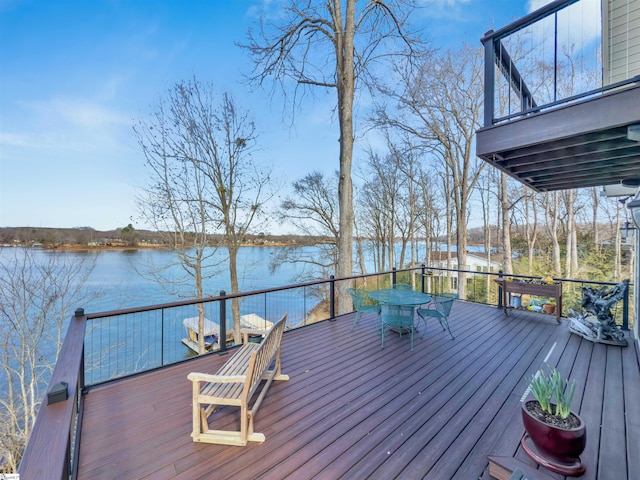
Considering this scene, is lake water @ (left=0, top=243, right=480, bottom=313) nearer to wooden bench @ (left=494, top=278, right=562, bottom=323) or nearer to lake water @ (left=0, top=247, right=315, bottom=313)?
lake water @ (left=0, top=247, right=315, bottom=313)

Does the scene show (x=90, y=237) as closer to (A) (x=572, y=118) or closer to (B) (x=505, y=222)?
(A) (x=572, y=118)

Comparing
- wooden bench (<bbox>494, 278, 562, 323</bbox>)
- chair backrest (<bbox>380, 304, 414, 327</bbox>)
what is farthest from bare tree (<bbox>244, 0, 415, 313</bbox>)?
wooden bench (<bbox>494, 278, 562, 323</bbox>)

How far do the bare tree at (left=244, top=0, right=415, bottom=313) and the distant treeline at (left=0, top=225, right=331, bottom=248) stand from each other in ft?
17.5

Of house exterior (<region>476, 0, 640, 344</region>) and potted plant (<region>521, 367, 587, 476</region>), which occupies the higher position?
house exterior (<region>476, 0, 640, 344</region>)

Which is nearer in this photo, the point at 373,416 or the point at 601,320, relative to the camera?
the point at 373,416

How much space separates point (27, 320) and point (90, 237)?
2717 mm

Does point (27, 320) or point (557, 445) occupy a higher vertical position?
point (557, 445)

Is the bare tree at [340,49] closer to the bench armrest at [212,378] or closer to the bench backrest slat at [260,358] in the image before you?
the bench backrest slat at [260,358]

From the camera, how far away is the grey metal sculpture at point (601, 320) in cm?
405

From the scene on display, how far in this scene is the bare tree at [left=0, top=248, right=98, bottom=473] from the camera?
23.0ft

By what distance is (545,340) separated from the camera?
420cm

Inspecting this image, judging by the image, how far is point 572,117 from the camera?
2.32 m

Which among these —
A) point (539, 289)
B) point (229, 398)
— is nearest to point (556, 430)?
point (229, 398)

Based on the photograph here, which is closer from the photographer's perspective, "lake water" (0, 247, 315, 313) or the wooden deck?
the wooden deck
